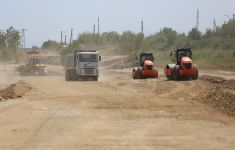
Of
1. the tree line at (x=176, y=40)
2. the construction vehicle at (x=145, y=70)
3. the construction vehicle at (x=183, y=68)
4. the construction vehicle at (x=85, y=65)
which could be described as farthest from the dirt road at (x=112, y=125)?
the tree line at (x=176, y=40)

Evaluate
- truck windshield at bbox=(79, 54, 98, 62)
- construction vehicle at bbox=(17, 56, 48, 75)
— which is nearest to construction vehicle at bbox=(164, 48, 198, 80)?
truck windshield at bbox=(79, 54, 98, 62)

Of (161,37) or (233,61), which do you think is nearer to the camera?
(233,61)

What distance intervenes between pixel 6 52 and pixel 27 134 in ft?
366

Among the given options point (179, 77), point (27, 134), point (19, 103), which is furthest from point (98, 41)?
point (27, 134)

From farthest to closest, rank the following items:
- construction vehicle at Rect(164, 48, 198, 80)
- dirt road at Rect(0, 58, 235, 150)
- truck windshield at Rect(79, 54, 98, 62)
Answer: truck windshield at Rect(79, 54, 98, 62)
construction vehicle at Rect(164, 48, 198, 80)
dirt road at Rect(0, 58, 235, 150)

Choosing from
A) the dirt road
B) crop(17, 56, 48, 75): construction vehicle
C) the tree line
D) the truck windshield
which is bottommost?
the dirt road

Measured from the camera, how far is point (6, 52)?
12431 centimetres

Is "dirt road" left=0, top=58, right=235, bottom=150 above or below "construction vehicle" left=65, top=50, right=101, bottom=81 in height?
below

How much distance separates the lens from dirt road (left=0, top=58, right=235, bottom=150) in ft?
44.3

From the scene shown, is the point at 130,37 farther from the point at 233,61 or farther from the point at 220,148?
the point at 220,148

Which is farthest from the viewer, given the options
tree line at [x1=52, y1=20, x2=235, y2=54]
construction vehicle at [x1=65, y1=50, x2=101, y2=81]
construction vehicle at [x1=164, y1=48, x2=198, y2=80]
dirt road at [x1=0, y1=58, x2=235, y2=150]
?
tree line at [x1=52, y1=20, x2=235, y2=54]

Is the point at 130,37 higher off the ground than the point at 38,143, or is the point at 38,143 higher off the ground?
the point at 130,37

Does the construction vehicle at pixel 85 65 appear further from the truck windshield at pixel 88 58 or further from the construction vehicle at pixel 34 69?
the construction vehicle at pixel 34 69

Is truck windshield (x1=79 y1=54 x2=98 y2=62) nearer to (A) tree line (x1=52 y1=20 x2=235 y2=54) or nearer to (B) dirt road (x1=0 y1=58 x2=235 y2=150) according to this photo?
(B) dirt road (x1=0 y1=58 x2=235 y2=150)
